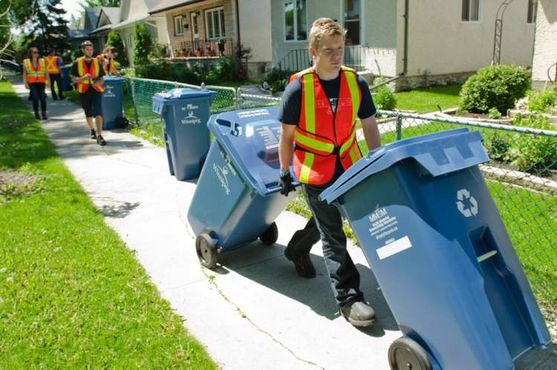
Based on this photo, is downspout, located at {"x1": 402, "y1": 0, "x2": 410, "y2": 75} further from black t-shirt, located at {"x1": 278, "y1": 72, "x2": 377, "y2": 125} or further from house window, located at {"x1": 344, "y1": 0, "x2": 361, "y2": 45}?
black t-shirt, located at {"x1": 278, "y1": 72, "x2": 377, "y2": 125}

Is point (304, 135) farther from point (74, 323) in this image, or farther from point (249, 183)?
point (74, 323)

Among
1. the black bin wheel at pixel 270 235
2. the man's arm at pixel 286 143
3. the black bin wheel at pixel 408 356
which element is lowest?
the black bin wheel at pixel 270 235

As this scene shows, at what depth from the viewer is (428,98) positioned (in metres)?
12.8

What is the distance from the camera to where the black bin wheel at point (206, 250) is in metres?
4.00

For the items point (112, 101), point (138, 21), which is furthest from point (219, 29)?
point (112, 101)

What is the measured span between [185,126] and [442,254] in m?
5.03

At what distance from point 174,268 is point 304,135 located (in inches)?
71.8

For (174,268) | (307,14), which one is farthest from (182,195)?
(307,14)

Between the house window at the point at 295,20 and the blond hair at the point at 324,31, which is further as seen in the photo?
the house window at the point at 295,20

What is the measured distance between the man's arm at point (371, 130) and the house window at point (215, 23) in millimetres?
21324

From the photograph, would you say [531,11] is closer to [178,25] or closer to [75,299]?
[178,25]

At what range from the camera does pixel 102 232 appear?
4895 mm

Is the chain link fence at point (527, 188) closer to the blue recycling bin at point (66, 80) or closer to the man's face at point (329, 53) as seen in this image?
the man's face at point (329, 53)

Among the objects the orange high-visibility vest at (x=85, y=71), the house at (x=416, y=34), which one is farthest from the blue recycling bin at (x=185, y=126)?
the house at (x=416, y=34)
